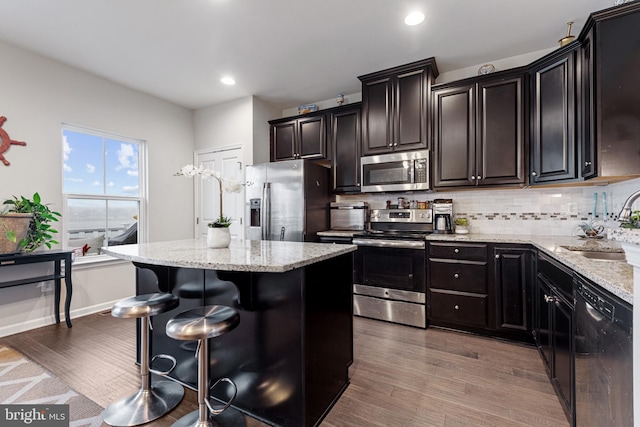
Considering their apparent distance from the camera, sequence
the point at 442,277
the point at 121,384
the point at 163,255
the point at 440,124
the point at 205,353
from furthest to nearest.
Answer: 1. the point at 440,124
2. the point at 442,277
3. the point at 121,384
4. the point at 163,255
5. the point at 205,353

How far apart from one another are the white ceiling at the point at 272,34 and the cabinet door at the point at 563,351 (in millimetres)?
2311

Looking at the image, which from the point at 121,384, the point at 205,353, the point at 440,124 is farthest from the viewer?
the point at 440,124

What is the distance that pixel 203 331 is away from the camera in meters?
1.28

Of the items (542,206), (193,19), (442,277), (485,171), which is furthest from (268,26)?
(542,206)

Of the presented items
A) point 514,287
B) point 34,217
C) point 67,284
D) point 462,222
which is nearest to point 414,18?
point 462,222

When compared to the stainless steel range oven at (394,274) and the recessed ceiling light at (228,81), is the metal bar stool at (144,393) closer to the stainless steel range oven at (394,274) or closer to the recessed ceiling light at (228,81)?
the stainless steel range oven at (394,274)

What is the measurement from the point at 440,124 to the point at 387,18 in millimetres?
1213

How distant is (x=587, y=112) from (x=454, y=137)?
3.54ft

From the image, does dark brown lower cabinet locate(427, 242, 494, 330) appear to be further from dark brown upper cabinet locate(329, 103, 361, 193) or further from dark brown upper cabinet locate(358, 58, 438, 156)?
dark brown upper cabinet locate(329, 103, 361, 193)

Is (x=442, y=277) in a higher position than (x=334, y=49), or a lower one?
lower

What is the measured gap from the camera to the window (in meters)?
3.30

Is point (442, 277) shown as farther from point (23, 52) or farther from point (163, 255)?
point (23, 52)

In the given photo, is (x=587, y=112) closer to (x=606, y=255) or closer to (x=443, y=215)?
(x=606, y=255)

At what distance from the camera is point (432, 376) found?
2.04m
